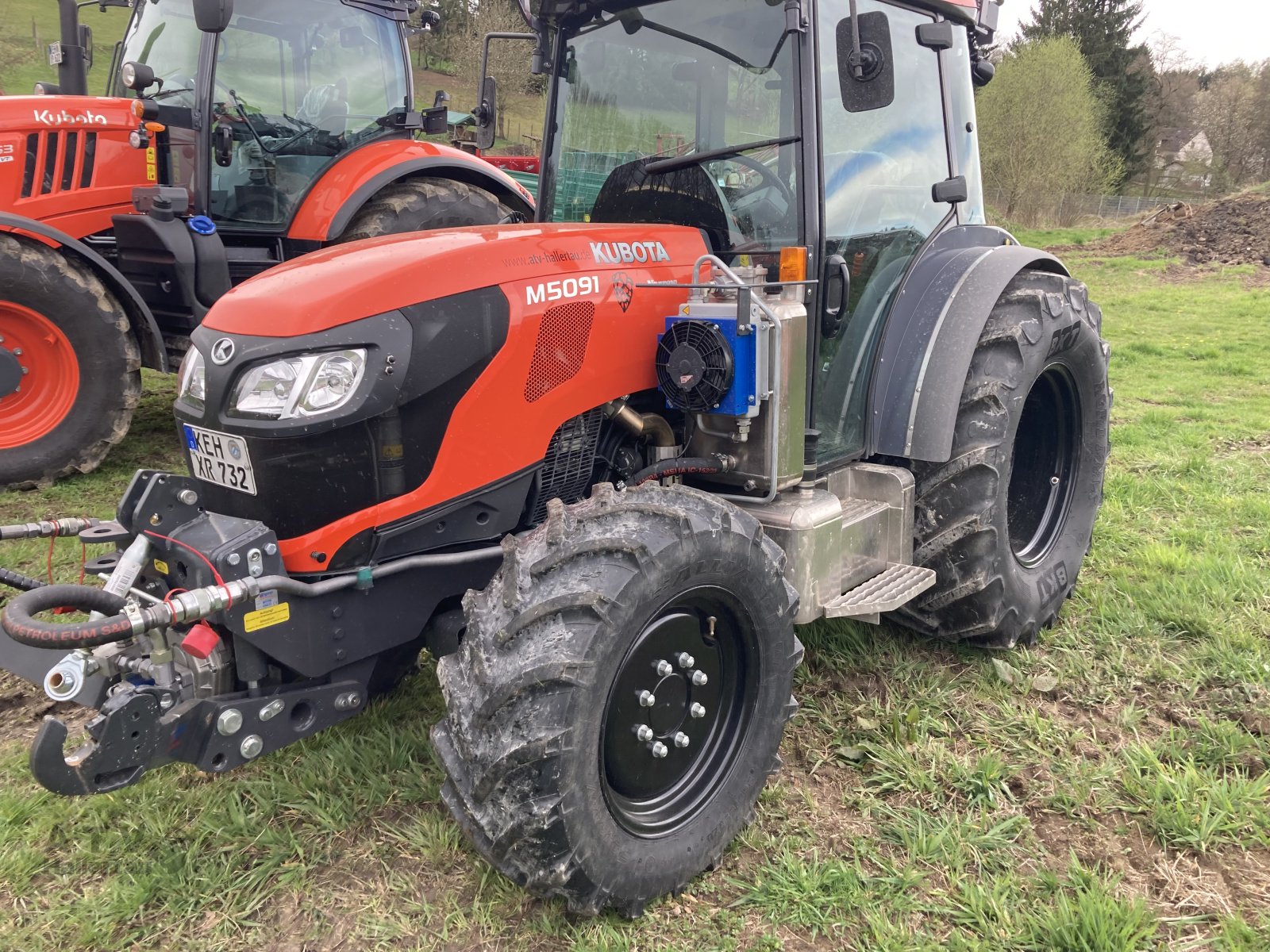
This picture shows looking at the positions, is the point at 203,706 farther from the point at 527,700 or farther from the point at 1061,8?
the point at 1061,8

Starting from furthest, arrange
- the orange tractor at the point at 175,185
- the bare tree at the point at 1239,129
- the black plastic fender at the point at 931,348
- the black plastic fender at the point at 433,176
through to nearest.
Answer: the bare tree at the point at 1239,129 → the black plastic fender at the point at 433,176 → the orange tractor at the point at 175,185 → the black plastic fender at the point at 931,348

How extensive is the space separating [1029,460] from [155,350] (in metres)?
4.48

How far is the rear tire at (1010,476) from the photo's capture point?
121 inches

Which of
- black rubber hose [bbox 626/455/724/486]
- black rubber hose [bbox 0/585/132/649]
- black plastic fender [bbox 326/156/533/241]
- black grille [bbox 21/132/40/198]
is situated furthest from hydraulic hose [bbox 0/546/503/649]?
black grille [bbox 21/132/40/198]

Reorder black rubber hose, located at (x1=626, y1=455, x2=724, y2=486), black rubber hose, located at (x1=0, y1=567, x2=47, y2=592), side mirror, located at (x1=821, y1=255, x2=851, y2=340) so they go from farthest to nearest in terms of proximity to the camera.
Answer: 1. side mirror, located at (x1=821, y1=255, x2=851, y2=340)
2. black rubber hose, located at (x1=626, y1=455, x2=724, y2=486)
3. black rubber hose, located at (x1=0, y1=567, x2=47, y2=592)

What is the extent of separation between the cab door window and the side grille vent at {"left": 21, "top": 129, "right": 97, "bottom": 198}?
467cm

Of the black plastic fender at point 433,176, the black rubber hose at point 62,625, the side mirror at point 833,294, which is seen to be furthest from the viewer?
the black plastic fender at point 433,176

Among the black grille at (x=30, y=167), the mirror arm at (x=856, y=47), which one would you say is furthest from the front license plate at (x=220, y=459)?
the black grille at (x=30, y=167)

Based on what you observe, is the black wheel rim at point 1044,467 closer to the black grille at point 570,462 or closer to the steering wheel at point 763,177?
the steering wheel at point 763,177

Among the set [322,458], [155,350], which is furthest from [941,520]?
[155,350]

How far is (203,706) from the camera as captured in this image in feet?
6.77

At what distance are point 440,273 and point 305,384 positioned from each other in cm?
42

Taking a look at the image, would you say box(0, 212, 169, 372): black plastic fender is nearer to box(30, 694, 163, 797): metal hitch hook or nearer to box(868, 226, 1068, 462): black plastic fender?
box(30, 694, 163, 797): metal hitch hook

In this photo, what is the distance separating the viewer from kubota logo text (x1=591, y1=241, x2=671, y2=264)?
104 inches
